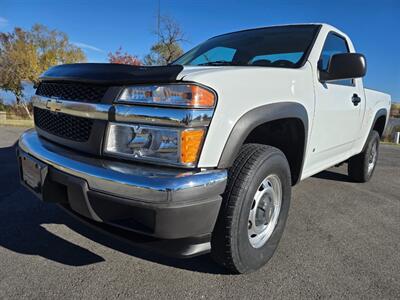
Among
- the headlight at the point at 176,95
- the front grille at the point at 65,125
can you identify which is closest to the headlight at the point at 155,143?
the headlight at the point at 176,95

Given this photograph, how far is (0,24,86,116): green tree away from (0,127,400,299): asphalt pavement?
21.1 metres

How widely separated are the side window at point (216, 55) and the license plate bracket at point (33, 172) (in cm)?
188

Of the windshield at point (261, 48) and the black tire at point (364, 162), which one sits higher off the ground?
the windshield at point (261, 48)

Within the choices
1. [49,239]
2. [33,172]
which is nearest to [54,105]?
[33,172]

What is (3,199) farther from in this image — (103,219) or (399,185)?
(399,185)

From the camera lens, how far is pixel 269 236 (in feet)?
7.42

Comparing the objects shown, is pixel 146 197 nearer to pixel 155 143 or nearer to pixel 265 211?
pixel 155 143

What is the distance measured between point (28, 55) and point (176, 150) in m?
25.8

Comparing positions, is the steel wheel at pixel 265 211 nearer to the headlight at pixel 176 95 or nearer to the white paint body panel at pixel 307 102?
the white paint body panel at pixel 307 102

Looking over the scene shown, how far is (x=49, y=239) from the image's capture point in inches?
99.0

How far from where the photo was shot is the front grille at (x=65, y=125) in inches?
72.7

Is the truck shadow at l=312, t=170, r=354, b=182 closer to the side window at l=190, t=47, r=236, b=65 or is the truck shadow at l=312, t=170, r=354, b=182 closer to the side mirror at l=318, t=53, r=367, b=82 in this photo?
the side mirror at l=318, t=53, r=367, b=82

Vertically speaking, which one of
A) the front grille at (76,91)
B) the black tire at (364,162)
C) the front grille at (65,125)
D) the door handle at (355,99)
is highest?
the front grille at (76,91)

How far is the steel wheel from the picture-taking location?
6.88 feet
